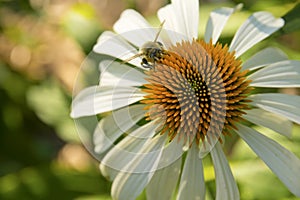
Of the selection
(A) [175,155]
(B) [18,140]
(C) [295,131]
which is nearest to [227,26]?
(C) [295,131]

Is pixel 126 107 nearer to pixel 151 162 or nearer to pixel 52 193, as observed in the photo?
pixel 151 162

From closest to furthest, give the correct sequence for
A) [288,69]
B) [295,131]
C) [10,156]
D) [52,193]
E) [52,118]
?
[288,69] → [295,131] → [52,193] → [52,118] → [10,156]

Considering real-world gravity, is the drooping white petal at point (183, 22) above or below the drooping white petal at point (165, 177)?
above

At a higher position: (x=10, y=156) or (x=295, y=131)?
(x=295, y=131)

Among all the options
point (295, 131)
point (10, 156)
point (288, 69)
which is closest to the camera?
point (288, 69)

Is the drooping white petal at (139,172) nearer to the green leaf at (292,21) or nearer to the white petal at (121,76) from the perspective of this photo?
the white petal at (121,76)

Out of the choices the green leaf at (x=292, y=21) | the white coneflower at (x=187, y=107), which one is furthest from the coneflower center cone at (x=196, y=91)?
the green leaf at (x=292, y=21)

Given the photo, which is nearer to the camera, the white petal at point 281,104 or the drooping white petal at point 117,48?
the white petal at point 281,104

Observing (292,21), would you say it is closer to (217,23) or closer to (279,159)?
(217,23)
